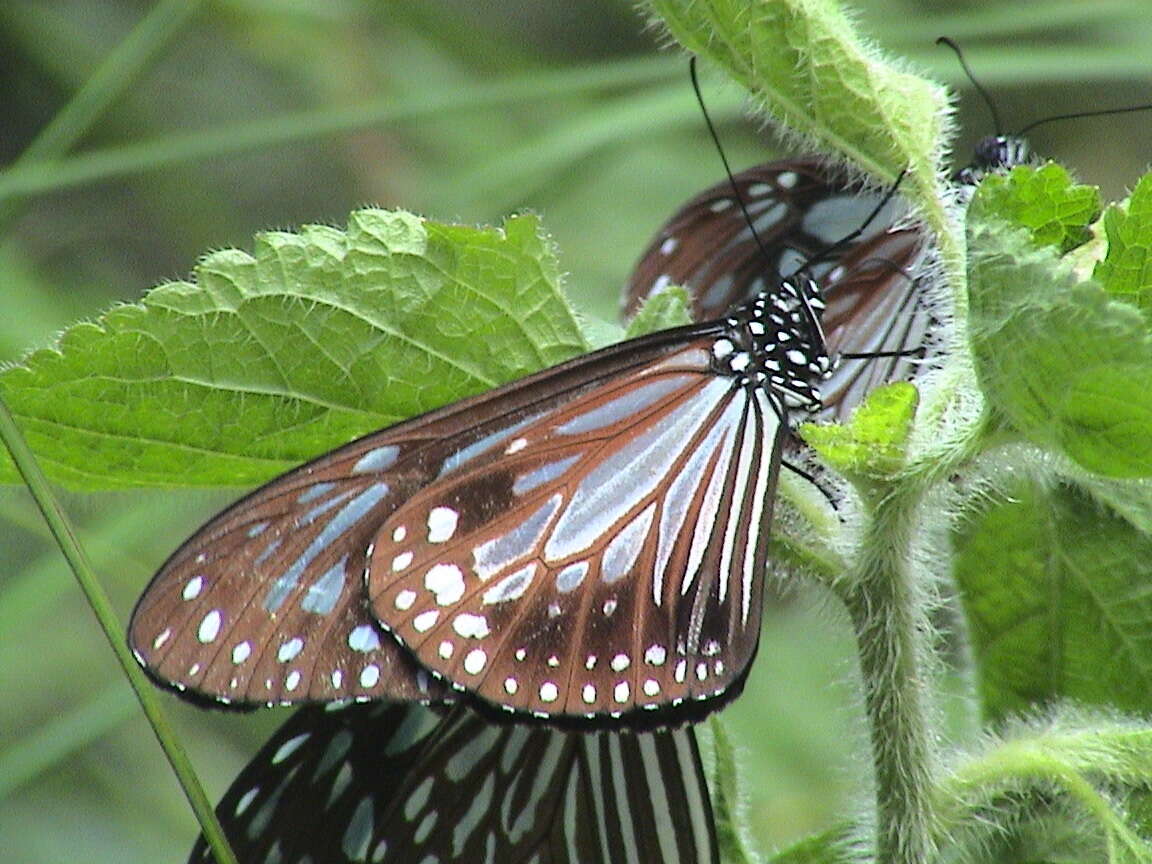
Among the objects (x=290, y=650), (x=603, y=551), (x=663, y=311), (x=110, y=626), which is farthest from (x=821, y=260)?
(x=110, y=626)

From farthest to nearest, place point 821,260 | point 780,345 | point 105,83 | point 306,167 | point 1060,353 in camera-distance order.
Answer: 1. point 306,167
2. point 105,83
3. point 821,260
4. point 780,345
5. point 1060,353

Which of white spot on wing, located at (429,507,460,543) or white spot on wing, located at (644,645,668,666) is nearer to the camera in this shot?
white spot on wing, located at (644,645,668,666)

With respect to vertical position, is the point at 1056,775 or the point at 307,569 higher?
the point at 307,569

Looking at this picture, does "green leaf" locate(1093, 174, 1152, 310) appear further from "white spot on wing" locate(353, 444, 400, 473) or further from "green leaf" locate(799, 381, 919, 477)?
"white spot on wing" locate(353, 444, 400, 473)

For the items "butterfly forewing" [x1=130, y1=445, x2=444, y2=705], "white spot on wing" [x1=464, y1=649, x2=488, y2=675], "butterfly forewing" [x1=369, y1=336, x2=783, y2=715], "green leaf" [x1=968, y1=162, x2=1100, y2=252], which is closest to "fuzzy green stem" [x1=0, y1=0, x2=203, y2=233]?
"butterfly forewing" [x1=130, y1=445, x2=444, y2=705]

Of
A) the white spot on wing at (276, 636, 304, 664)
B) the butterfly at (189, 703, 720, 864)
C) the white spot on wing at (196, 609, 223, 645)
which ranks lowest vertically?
the butterfly at (189, 703, 720, 864)

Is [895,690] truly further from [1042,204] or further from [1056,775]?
[1042,204]

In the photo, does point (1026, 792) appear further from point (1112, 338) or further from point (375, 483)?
point (375, 483)
